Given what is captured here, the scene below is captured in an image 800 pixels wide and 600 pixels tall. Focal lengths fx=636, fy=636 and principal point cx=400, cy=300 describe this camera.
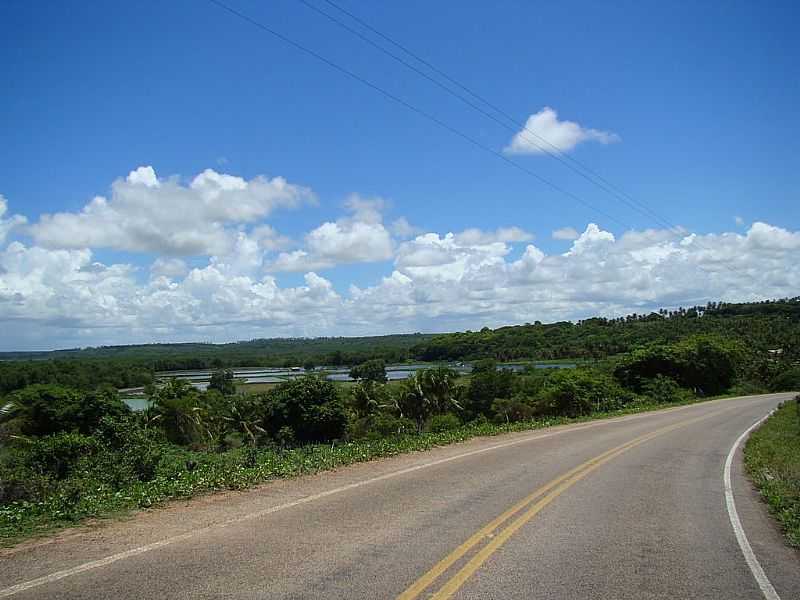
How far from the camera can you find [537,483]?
11.9 m

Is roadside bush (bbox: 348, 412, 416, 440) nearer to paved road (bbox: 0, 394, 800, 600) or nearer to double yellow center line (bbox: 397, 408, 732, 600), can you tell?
double yellow center line (bbox: 397, 408, 732, 600)

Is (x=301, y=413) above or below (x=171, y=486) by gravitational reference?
below

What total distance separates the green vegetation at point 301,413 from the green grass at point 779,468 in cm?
787

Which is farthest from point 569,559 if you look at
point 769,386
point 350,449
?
point 769,386

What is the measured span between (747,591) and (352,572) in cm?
396

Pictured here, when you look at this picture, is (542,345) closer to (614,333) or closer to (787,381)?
(614,333)

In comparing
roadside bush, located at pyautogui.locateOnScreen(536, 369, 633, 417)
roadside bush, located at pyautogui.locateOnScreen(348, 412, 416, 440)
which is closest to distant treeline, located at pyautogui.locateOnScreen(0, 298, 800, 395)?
roadside bush, located at pyautogui.locateOnScreen(348, 412, 416, 440)

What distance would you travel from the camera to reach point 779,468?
14.8 m

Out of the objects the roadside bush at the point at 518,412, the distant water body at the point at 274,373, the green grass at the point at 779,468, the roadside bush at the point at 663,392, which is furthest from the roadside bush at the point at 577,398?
the distant water body at the point at 274,373

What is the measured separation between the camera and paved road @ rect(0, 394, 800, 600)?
6043mm

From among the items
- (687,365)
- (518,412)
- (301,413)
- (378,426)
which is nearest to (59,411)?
(301,413)

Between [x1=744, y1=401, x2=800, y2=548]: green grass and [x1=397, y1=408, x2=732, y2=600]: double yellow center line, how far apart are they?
10.9 ft

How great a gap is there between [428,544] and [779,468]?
11277mm

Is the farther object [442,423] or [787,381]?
[787,381]
